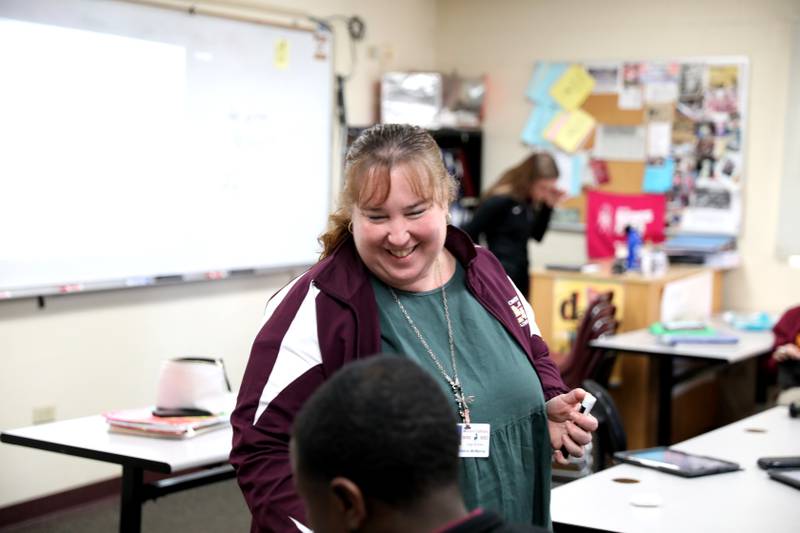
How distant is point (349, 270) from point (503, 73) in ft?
16.9

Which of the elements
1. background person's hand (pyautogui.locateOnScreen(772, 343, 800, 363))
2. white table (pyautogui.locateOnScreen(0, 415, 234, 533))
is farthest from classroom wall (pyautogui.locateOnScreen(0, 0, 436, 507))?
background person's hand (pyautogui.locateOnScreen(772, 343, 800, 363))

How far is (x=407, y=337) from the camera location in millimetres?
1796

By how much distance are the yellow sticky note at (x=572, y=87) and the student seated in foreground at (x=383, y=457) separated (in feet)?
18.1

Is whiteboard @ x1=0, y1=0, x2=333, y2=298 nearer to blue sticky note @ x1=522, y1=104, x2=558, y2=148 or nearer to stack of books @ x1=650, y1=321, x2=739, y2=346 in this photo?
blue sticky note @ x1=522, y1=104, x2=558, y2=148

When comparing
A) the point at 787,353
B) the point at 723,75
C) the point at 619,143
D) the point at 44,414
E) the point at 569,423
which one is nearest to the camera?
the point at 569,423

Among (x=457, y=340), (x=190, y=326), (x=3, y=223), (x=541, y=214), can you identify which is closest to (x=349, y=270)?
(x=457, y=340)

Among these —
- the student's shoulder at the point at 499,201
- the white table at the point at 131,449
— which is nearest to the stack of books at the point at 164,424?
the white table at the point at 131,449

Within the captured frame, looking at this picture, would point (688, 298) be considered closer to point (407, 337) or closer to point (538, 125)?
point (538, 125)

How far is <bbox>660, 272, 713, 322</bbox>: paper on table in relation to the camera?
527 centimetres

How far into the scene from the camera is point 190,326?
5074mm

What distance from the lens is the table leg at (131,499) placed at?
285cm

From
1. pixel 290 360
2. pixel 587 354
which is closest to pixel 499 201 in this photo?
pixel 587 354

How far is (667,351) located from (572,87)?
2.40m

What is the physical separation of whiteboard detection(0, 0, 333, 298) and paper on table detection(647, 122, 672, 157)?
6.27 feet
